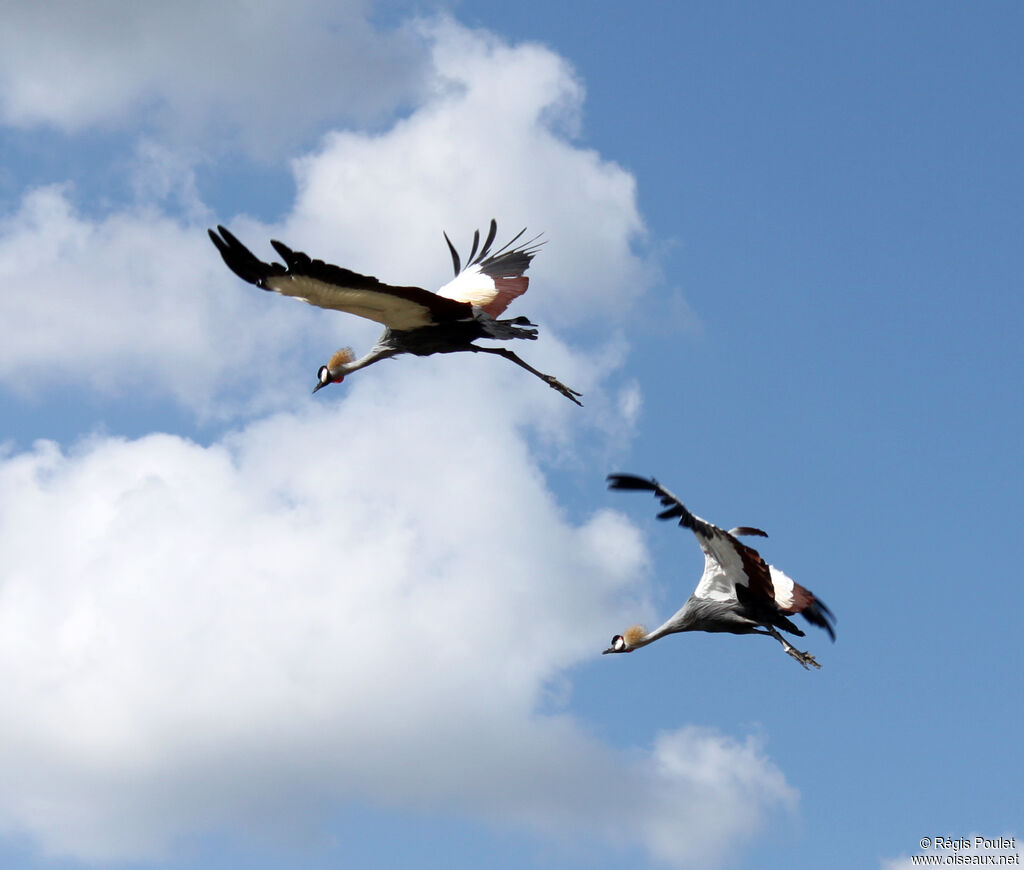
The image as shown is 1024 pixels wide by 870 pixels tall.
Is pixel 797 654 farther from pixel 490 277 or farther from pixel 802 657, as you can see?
pixel 490 277

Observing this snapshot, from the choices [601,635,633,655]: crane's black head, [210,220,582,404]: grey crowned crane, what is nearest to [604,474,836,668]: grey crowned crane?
[601,635,633,655]: crane's black head

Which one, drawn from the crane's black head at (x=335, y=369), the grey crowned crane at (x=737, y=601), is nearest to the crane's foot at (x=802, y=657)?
the grey crowned crane at (x=737, y=601)

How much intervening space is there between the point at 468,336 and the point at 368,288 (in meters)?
1.87

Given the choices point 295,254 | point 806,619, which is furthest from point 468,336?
point 806,619

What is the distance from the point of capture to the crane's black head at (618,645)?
18344 mm

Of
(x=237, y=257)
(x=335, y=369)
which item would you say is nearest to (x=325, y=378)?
(x=335, y=369)

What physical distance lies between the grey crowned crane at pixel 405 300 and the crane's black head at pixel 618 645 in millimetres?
3271

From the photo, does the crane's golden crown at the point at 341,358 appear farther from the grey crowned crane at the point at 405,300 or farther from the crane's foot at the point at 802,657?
the crane's foot at the point at 802,657

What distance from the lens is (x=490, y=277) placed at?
20.5m

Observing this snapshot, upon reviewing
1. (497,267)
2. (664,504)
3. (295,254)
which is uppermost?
(497,267)

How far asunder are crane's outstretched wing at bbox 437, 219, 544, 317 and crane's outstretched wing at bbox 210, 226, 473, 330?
7.71 ft

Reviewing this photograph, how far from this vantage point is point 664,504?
1448cm

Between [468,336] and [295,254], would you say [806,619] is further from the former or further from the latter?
[295,254]

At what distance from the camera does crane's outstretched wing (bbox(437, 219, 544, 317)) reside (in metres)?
19.6
